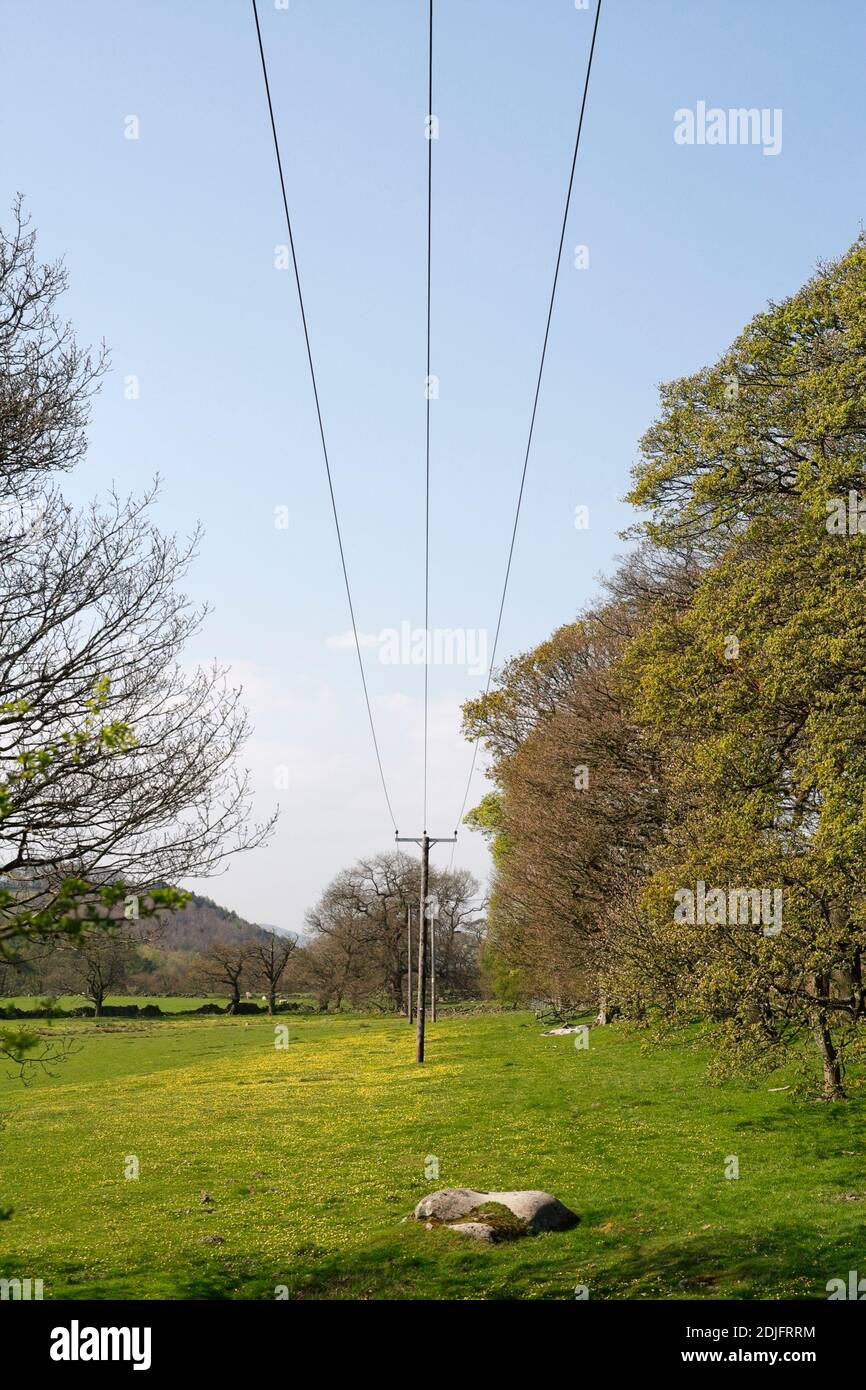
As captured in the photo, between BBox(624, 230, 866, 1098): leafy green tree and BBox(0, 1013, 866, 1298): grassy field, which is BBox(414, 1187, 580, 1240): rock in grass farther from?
BBox(624, 230, 866, 1098): leafy green tree

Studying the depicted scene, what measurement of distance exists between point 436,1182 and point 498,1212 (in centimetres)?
375

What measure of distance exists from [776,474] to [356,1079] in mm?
25037

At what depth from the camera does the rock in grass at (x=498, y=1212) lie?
552 inches

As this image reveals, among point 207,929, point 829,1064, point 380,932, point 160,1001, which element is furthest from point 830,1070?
point 207,929

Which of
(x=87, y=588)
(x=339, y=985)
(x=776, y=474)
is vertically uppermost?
(x=776, y=474)

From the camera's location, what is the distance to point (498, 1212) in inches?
567

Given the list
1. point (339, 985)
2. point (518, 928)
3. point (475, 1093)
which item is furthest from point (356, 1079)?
point (339, 985)

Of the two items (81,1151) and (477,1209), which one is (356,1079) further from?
(477,1209)

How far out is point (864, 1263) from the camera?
39.8 feet

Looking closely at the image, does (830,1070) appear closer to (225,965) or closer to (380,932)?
(380,932)

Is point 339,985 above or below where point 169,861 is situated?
below

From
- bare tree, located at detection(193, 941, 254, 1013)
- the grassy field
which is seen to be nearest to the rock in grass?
the grassy field
